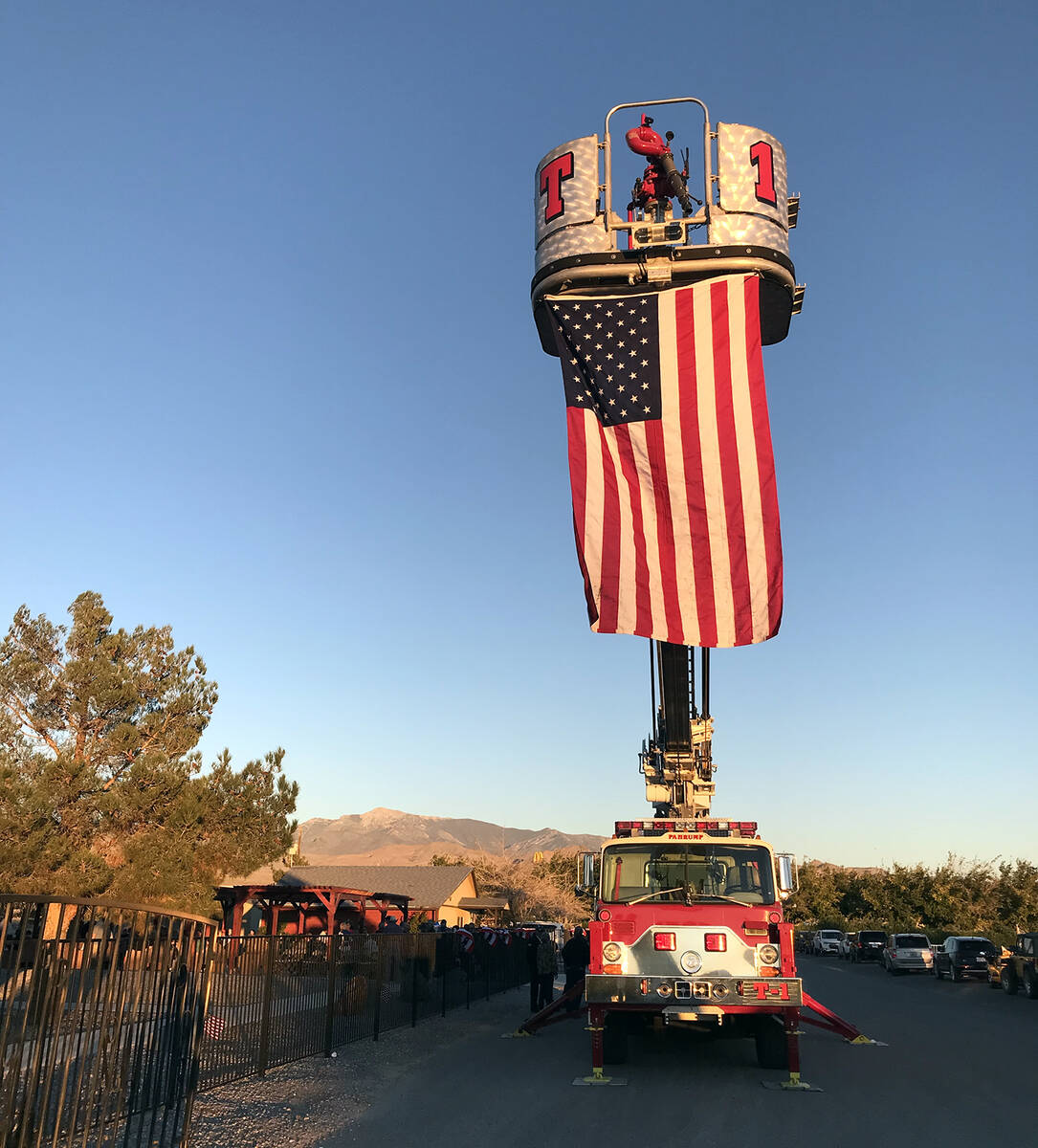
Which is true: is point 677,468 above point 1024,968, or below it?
above

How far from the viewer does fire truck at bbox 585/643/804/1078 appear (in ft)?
35.3

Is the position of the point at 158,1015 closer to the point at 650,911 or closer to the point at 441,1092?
the point at 441,1092

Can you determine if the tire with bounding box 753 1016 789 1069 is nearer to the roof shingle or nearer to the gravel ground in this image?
the gravel ground

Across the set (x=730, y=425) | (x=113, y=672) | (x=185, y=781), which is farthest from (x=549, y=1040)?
(x=113, y=672)

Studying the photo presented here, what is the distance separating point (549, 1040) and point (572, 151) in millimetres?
14270

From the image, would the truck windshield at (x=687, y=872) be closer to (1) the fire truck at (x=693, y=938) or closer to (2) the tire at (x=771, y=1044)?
(1) the fire truck at (x=693, y=938)

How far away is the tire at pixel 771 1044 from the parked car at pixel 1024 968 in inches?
720

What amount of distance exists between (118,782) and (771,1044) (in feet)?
57.4

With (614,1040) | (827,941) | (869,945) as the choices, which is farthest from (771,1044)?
(827,941)

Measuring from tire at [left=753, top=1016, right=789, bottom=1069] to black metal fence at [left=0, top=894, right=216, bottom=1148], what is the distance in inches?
299

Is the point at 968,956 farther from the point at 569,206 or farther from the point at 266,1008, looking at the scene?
the point at 266,1008

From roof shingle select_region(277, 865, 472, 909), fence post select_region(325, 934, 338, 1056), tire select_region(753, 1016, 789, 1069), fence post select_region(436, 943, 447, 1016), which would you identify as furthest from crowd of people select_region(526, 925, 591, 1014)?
roof shingle select_region(277, 865, 472, 909)

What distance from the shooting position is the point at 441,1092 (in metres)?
10.2

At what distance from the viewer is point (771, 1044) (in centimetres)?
1165
